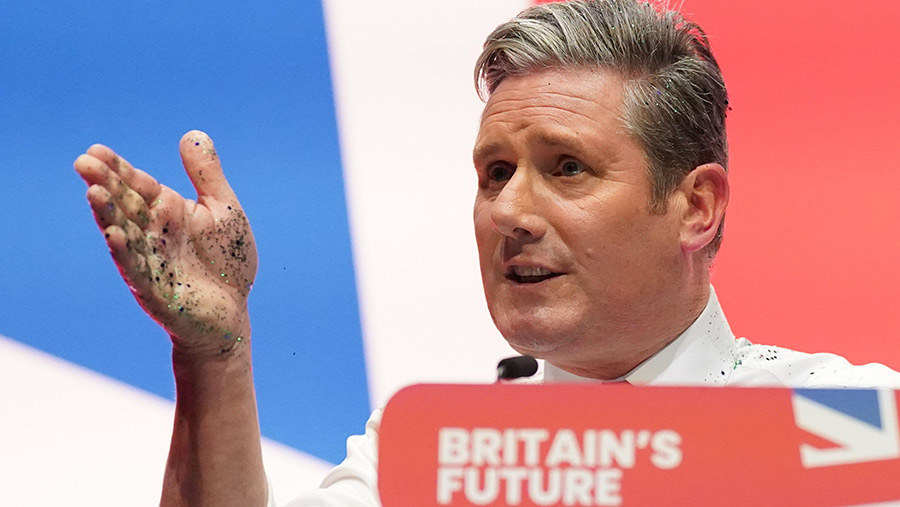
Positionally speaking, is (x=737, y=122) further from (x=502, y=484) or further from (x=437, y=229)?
(x=502, y=484)

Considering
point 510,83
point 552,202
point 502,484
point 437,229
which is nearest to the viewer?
point 502,484

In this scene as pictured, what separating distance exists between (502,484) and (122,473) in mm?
1340

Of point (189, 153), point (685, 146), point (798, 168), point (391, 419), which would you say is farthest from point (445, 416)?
point (798, 168)

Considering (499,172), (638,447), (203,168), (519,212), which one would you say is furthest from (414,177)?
(638,447)

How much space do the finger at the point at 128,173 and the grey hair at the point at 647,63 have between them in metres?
0.54

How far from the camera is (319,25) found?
2020mm

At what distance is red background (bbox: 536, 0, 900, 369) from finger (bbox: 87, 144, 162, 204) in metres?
1.22

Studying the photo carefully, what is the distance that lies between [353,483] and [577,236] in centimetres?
39

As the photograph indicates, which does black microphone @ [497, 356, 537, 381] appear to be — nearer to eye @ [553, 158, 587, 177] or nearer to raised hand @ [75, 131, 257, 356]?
eye @ [553, 158, 587, 177]

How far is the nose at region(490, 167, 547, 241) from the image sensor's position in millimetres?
1194

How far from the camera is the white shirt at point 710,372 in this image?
1.24 m

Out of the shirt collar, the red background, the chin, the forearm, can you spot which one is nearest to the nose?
the chin

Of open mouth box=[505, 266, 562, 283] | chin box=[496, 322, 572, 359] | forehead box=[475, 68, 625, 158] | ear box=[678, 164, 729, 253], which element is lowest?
chin box=[496, 322, 572, 359]

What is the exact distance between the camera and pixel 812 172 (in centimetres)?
A: 189
